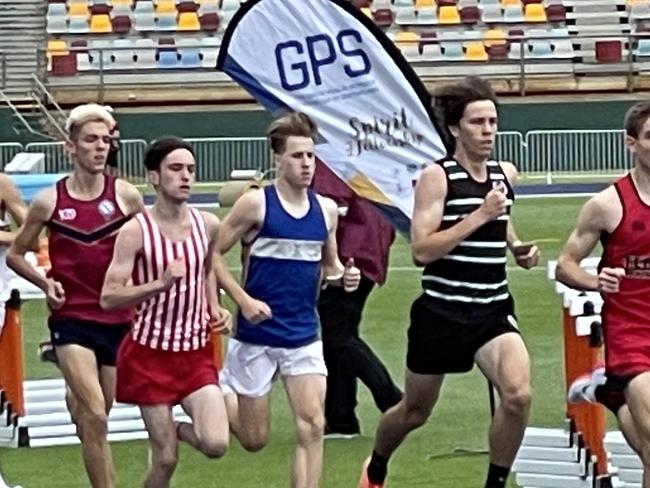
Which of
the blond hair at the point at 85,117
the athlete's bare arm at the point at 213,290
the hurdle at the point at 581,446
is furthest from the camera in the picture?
the hurdle at the point at 581,446

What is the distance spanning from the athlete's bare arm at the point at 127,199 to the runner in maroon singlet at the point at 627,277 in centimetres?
219

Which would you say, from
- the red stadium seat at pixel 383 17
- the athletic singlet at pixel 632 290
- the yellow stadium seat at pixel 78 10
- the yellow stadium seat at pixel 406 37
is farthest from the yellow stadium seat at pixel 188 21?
the athletic singlet at pixel 632 290

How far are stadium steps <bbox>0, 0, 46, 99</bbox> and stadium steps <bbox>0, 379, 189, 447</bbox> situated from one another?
20.7 metres

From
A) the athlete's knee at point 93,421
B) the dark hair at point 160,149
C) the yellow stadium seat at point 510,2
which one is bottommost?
the athlete's knee at point 93,421

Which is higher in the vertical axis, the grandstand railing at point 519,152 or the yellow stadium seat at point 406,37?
the yellow stadium seat at point 406,37

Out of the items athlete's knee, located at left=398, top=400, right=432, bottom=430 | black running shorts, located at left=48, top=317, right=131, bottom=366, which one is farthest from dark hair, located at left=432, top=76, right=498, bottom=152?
black running shorts, located at left=48, top=317, right=131, bottom=366

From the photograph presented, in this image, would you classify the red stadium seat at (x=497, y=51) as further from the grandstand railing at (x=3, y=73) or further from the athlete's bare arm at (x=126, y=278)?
the athlete's bare arm at (x=126, y=278)

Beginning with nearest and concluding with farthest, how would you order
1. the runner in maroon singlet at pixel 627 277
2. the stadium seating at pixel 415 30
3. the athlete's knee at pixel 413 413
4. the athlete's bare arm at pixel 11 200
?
the runner in maroon singlet at pixel 627 277 → the athlete's knee at pixel 413 413 → the athlete's bare arm at pixel 11 200 → the stadium seating at pixel 415 30

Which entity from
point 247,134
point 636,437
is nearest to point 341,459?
point 636,437

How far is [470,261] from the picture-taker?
9539 mm

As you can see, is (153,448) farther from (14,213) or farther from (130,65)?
(130,65)

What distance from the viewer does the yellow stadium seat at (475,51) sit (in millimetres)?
34031

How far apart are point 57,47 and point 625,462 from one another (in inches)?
974

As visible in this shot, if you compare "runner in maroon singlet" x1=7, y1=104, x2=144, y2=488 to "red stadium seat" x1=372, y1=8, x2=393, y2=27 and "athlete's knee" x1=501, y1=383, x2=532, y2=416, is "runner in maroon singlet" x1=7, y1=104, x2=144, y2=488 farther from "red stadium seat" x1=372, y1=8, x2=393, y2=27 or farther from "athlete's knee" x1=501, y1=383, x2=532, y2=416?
"red stadium seat" x1=372, y1=8, x2=393, y2=27
